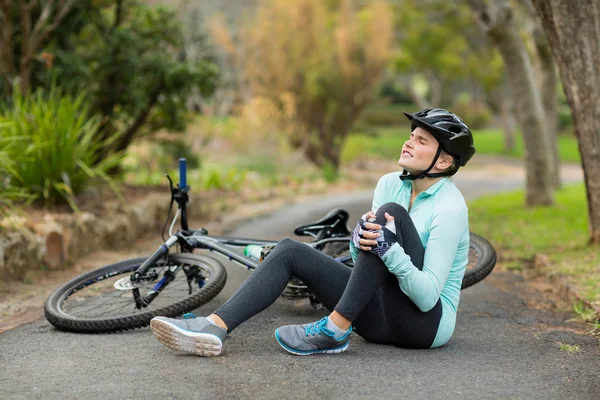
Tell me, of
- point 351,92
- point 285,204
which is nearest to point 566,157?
point 351,92

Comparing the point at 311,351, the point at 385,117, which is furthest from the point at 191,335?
the point at 385,117

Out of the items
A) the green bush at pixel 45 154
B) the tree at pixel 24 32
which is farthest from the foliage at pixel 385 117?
the green bush at pixel 45 154

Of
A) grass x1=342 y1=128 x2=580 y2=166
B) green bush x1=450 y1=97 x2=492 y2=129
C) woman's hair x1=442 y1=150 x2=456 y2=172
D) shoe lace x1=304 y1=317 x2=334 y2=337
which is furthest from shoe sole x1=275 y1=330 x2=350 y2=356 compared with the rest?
→ green bush x1=450 y1=97 x2=492 y2=129

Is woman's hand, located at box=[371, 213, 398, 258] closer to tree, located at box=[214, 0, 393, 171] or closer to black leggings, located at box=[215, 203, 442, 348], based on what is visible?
black leggings, located at box=[215, 203, 442, 348]

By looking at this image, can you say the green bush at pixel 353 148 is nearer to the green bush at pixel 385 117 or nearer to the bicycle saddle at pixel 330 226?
the bicycle saddle at pixel 330 226

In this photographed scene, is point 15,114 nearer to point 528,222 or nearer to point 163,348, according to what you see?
point 163,348

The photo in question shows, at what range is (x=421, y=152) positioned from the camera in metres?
4.32

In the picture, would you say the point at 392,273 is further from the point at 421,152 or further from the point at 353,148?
the point at 353,148

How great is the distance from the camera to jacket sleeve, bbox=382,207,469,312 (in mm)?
4000

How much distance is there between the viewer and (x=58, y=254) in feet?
23.7

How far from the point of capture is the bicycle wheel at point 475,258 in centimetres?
539

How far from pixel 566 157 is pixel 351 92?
10540mm

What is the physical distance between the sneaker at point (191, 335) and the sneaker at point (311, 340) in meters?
0.37

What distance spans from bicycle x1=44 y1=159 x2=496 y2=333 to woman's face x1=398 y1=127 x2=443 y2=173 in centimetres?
98
